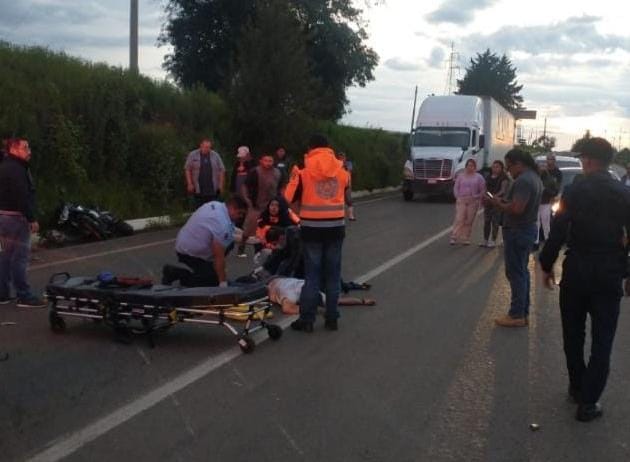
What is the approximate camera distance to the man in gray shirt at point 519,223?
26.7 feet

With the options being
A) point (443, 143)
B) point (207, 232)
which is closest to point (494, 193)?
point (207, 232)

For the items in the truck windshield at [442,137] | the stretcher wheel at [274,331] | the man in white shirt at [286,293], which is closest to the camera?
the stretcher wheel at [274,331]

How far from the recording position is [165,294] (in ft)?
22.7

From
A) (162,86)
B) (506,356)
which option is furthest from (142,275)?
(162,86)

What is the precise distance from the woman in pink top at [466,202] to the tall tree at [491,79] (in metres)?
88.8

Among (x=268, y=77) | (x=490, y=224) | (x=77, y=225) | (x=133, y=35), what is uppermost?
(x=133, y=35)

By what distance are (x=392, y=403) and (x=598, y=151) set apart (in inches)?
87.8

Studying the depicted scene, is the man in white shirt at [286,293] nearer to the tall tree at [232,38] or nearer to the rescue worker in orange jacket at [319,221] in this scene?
the rescue worker in orange jacket at [319,221]

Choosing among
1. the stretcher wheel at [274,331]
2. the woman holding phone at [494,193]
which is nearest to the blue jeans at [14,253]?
the stretcher wheel at [274,331]

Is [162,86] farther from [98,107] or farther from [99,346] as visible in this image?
[99,346]

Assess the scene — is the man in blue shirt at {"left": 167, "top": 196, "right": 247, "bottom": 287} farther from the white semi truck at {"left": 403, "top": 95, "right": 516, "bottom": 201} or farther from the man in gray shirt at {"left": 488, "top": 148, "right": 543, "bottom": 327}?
the white semi truck at {"left": 403, "top": 95, "right": 516, "bottom": 201}

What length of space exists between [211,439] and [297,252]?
4.75 metres

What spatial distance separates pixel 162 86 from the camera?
21.5 m

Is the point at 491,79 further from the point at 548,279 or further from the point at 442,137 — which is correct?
the point at 548,279
